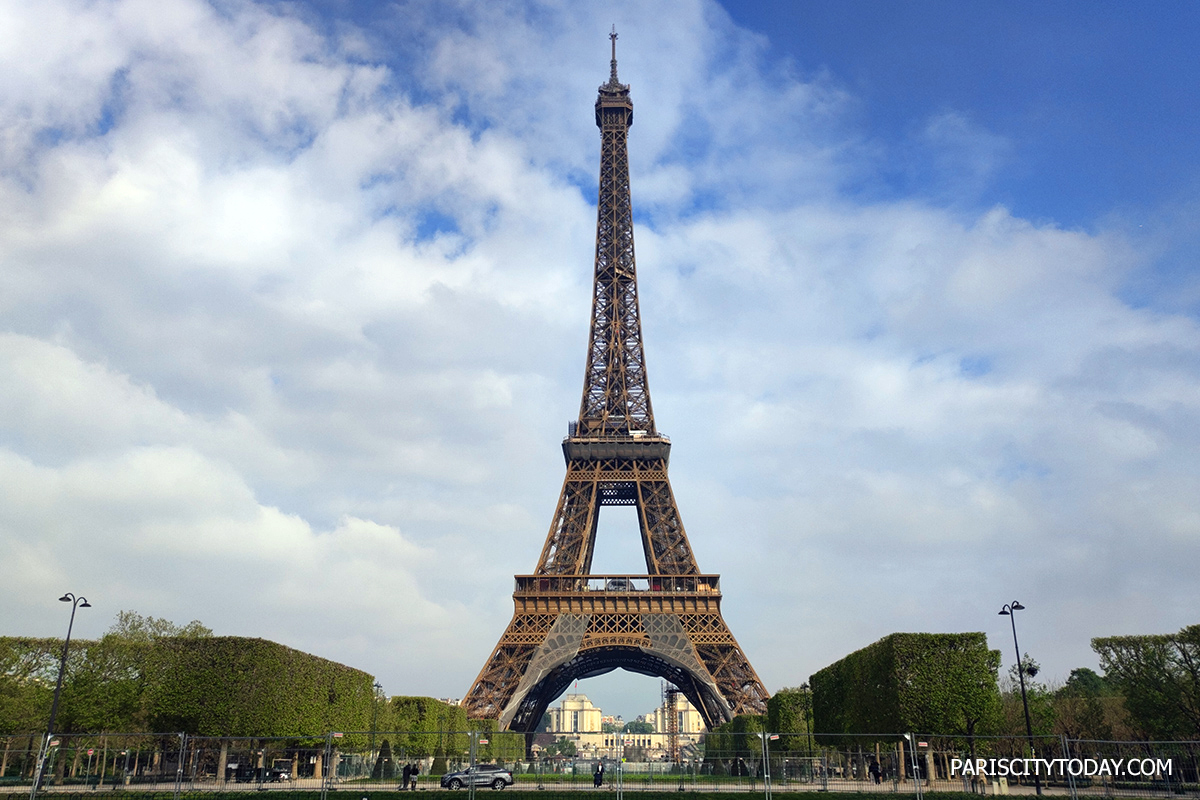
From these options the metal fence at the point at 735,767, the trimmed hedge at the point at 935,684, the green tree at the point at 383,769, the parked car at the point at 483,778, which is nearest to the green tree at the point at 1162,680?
the metal fence at the point at 735,767

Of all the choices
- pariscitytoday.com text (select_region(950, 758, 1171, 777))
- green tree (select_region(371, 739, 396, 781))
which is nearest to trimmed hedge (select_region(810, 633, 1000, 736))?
Result: pariscitytoday.com text (select_region(950, 758, 1171, 777))

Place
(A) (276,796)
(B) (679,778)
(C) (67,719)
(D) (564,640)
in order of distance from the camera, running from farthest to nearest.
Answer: (D) (564,640)
(C) (67,719)
(B) (679,778)
(A) (276,796)

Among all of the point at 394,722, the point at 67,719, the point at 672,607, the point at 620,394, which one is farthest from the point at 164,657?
the point at 620,394

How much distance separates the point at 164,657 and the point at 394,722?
16479mm

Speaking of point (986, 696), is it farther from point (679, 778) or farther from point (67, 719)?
point (67, 719)

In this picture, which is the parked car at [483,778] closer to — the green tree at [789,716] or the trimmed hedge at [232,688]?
the trimmed hedge at [232,688]

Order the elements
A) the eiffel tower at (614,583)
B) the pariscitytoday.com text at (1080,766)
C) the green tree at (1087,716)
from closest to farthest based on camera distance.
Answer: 1. the pariscitytoday.com text at (1080,766)
2. the green tree at (1087,716)
3. the eiffel tower at (614,583)

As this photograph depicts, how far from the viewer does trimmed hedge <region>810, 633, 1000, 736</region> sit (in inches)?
1342

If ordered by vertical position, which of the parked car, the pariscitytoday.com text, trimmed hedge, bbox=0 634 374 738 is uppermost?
trimmed hedge, bbox=0 634 374 738

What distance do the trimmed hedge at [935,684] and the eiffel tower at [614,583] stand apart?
606 inches

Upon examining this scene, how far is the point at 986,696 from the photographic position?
3438 centimetres

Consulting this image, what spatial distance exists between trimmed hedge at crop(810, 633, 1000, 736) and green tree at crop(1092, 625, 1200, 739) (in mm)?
8695

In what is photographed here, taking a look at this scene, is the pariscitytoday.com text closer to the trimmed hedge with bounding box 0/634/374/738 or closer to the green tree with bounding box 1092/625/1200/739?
the green tree with bounding box 1092/625/1200/739

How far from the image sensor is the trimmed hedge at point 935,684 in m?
34.1
